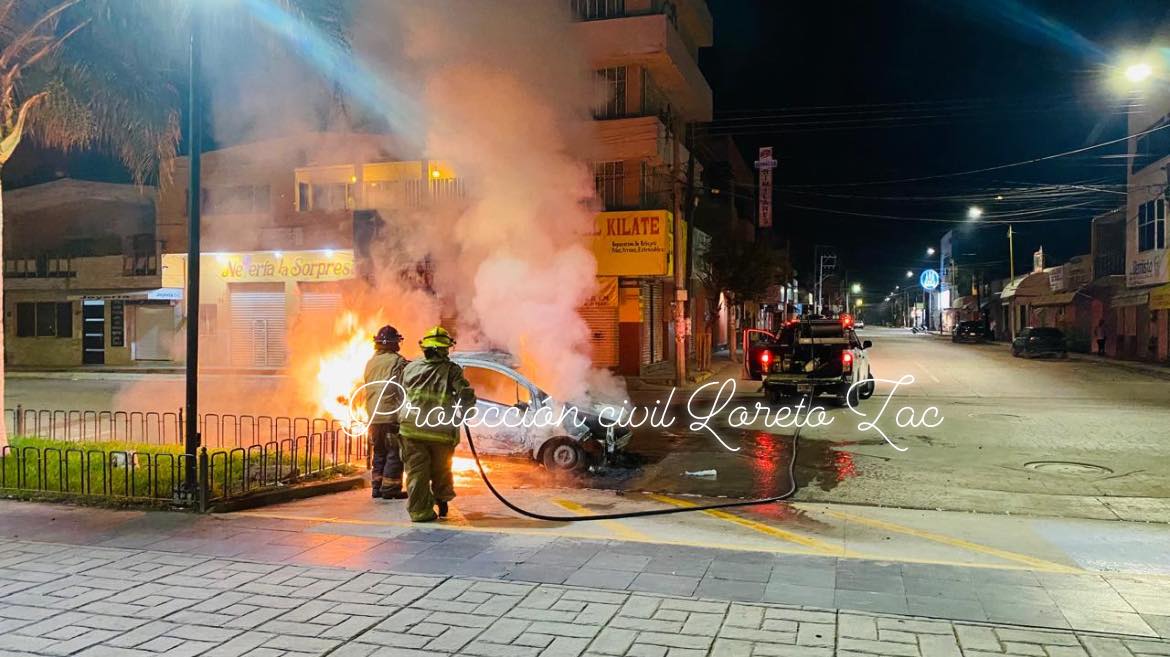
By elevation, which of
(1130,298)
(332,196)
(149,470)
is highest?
(332,196)

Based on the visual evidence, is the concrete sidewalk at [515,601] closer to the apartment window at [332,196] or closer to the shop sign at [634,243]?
the shop sign at [634,243]

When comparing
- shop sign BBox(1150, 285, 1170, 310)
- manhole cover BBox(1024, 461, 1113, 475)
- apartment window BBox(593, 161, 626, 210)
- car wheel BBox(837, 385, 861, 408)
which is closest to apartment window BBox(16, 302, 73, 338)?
apartment window BBox(593, 161, 626, 210)

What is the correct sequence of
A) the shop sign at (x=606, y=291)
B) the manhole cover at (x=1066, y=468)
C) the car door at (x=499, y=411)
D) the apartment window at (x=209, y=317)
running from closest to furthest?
1. the manhole cover at (x=1066, y=468)
2. the car door at (x=499, y=411)
3. the shop sign at (x=606, y=291)
4. the apartment window at (x=209, y=317)

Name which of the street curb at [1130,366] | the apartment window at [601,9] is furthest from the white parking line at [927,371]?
the apartment window at [601,9]

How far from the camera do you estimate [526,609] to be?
406 centimetres

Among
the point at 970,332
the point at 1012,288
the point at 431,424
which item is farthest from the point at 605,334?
the point at 1012,288

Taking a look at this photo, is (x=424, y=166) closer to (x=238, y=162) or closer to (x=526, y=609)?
(x=238, y=162)

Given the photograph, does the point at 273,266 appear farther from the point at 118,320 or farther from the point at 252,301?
the point at 118,320

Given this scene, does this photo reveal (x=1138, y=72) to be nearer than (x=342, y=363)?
No

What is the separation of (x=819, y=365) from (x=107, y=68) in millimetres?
12096

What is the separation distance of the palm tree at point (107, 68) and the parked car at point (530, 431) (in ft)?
13.3

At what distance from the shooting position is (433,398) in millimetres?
5938

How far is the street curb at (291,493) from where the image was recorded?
6295 mm

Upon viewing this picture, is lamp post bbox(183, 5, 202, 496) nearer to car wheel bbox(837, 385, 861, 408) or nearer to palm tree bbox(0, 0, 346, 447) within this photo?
palm tree bbox(0, 0, 346, 447)
